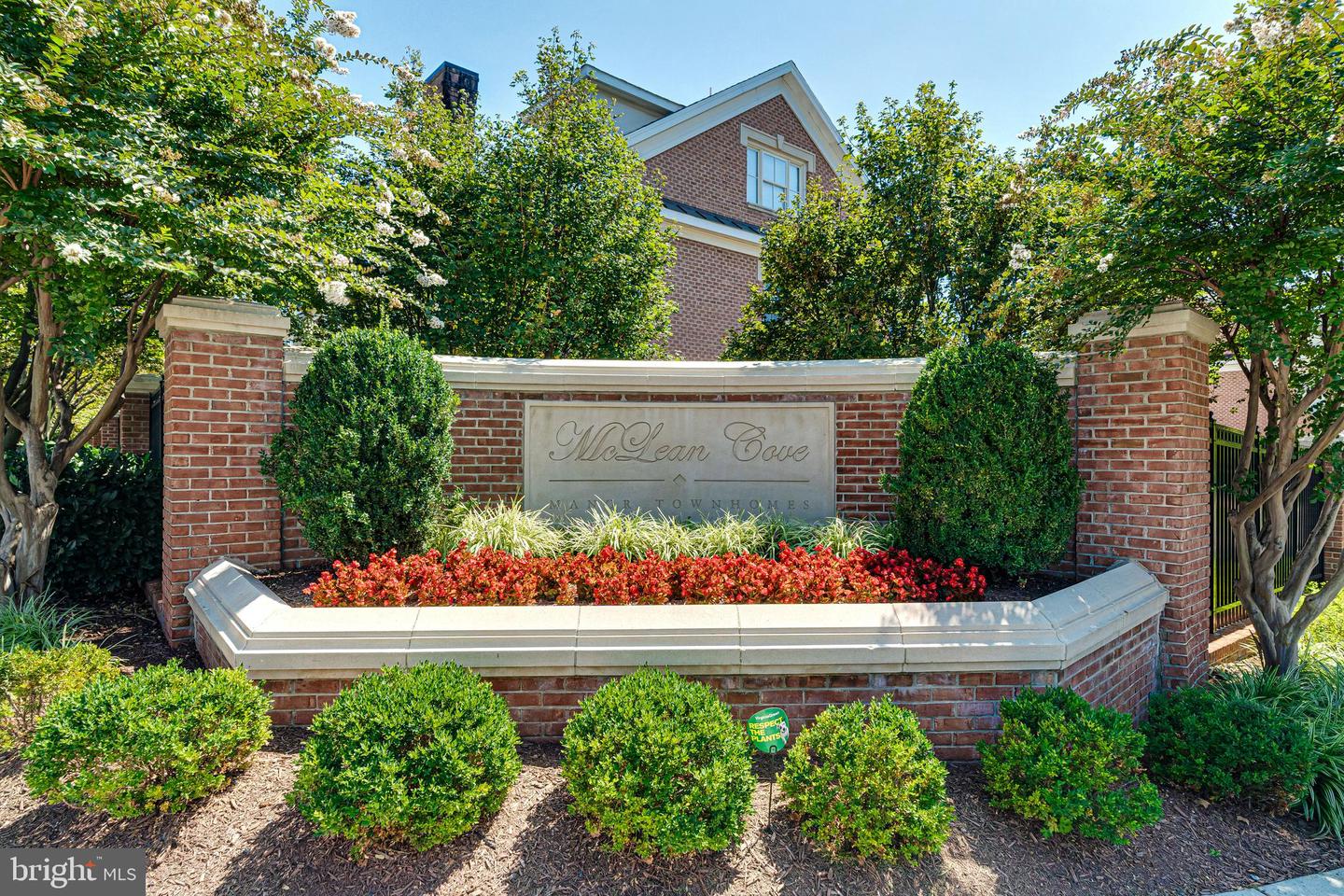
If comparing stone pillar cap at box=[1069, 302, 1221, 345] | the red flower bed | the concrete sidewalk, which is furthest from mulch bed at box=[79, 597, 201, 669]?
stone pillar cap at box=[1069, 302, 1221, 345]

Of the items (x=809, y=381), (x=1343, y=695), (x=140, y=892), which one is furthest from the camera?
(x=809, y=381)

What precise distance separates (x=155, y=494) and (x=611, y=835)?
→ 583cm

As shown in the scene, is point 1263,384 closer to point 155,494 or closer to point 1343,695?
point 1343,695

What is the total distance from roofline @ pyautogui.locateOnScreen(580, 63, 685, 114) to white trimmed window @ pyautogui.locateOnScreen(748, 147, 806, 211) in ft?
7.05

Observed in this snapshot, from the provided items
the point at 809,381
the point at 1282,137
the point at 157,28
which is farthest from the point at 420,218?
the point at 1282,137

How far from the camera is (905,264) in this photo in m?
9.33

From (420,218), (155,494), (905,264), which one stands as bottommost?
(155,494)

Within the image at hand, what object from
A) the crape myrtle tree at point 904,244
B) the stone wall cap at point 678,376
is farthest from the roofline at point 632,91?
the stone wall cap at point 678,376

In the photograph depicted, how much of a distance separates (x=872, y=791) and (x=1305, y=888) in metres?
2.23

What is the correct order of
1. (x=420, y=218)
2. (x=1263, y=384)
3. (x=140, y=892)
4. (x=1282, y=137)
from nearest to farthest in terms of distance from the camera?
1. (x=140, y=892)
2. (x=1282, y=137)
3. (x=1263, y=384)
4. (x=420, y=218)

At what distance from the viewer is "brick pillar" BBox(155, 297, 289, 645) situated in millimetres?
4863

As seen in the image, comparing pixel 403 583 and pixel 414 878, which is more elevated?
pixel 403 583

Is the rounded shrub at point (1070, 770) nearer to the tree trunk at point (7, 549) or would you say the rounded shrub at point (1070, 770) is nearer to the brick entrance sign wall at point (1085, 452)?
the brick entrance sign wall at point (1085, 452)

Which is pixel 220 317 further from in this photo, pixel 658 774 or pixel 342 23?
pixel 658 774
